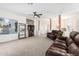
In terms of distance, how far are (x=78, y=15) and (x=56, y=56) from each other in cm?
246

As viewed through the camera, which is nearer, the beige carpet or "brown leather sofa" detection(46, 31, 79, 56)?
"brown leather sofa" detection(46, 31, 79, 56)

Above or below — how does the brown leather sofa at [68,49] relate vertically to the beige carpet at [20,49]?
above

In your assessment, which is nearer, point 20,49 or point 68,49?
point 68,49

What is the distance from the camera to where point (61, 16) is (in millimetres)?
4277

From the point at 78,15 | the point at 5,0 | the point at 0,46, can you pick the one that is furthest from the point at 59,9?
the point at 0,46

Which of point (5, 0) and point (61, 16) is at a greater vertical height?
point (5, 0)

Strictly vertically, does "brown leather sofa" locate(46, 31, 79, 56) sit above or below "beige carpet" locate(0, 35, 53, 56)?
above

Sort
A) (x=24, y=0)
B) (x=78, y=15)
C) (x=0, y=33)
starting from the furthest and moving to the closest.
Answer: (x=78, y=15) < (x=0, y=33) < (x=24, y=0)

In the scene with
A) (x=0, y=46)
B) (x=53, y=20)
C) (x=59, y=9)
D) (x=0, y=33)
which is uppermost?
(x=59, y=9)

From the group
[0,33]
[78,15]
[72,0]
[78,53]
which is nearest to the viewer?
[78,53]

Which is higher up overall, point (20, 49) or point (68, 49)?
point (68, 49)

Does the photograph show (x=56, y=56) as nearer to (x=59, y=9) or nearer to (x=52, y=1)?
(x=52, y=1)

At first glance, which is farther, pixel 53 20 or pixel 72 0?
pixel 53 20

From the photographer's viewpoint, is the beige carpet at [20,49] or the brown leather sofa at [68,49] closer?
the brown leather sofa at [68,49]
